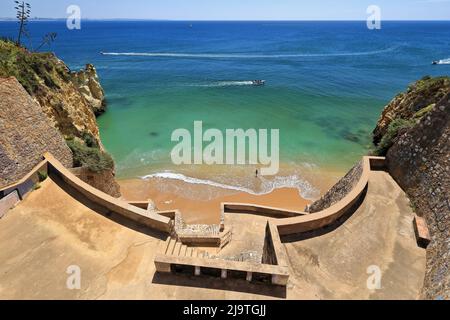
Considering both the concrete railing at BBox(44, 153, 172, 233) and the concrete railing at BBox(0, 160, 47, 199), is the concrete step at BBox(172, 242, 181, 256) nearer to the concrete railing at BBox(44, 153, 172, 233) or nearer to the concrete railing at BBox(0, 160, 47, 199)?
the concrete railing at BBox(44, 153, 172, 233)

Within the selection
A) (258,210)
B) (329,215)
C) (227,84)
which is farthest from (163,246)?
(227,84)

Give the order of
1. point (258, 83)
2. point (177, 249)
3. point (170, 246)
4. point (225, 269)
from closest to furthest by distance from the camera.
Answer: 1. point (225, 269)
2. point (170, 246)
3. point (177, 249)
4. point (258, 83)

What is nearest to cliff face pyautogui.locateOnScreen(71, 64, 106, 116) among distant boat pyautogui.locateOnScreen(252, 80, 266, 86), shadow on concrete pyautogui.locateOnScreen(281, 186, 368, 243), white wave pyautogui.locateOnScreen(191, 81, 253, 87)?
white wave pyautogui.locateOnScreen(191, 81, 253, 87)

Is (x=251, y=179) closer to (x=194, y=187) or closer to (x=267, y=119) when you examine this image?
(x=194, y=187)

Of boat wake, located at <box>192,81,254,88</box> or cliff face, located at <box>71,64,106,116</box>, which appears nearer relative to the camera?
cliff face, located at <box>71,64,106,116</box>

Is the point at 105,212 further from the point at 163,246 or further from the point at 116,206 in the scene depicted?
the point at 163,246

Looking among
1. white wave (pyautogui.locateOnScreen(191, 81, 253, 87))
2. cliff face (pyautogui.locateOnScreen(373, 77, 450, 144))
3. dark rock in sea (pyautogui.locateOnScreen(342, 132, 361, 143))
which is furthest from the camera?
white wave (pyautogui.locateOnScreen(191, 81, 253, 87))

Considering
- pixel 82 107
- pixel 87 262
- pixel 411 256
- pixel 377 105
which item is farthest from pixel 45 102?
pixel 377 105
